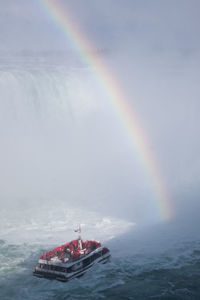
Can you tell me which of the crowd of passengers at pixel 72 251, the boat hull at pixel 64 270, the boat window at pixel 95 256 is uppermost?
the crowd of passengers at pixel 72 251

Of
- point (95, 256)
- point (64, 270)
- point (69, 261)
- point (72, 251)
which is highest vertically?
point (72, 251)

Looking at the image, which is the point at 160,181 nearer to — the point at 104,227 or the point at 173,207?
the point at 173,207

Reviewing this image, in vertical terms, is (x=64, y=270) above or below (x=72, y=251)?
below

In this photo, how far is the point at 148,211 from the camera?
30.1 metres

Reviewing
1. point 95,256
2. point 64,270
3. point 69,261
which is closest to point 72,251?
point 69,261

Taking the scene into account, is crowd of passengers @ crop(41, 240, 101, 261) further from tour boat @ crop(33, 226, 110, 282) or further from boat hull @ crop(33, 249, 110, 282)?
boat hull @ crop(33, 249, 110, 282)

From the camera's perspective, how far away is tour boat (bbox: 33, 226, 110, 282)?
54.9 ft

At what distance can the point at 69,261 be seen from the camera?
56.5ft

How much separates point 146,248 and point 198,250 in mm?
3054

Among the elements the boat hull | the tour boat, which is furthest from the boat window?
the boat hull

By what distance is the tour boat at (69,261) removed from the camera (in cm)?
1673

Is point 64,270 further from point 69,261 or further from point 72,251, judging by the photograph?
point 72,251

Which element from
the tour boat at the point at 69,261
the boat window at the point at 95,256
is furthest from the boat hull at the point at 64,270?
the boat window at the point at 95,256

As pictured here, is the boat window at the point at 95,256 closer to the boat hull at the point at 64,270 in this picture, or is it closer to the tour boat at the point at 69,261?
the tour boat at the point at 69,261
